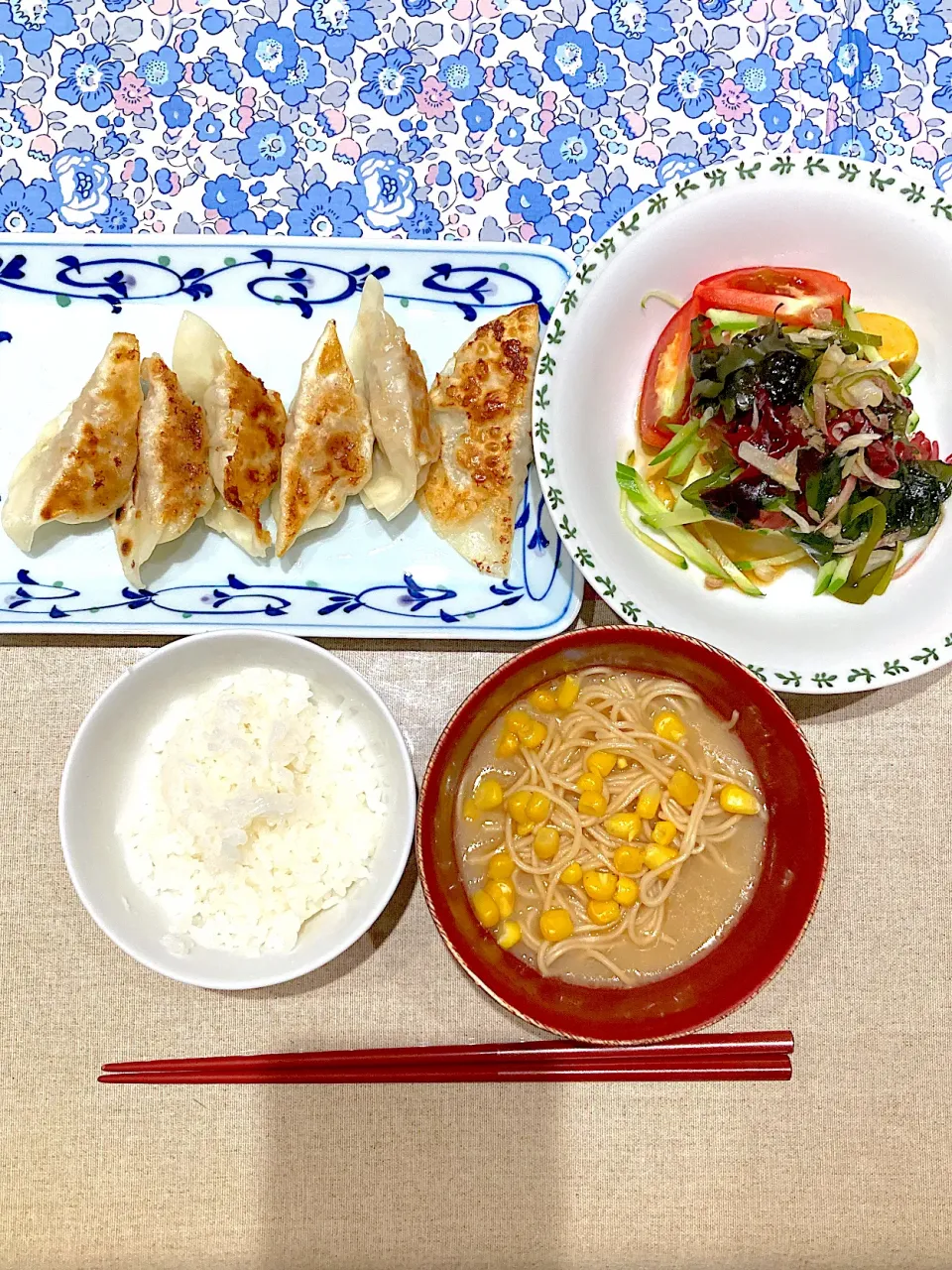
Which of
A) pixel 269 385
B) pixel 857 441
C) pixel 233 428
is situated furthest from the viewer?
pixel 269 385

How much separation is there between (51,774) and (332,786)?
75 centimetres

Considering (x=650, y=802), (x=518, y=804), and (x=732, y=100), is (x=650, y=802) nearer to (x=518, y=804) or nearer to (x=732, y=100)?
(x=518, y=804)

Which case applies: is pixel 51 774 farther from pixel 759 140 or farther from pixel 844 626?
pixel 759 140

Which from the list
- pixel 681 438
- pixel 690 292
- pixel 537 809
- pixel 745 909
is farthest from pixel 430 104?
pixel 745 909

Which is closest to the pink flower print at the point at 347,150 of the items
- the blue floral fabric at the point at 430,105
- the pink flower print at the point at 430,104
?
the blue floral fabric at the point at 430,105

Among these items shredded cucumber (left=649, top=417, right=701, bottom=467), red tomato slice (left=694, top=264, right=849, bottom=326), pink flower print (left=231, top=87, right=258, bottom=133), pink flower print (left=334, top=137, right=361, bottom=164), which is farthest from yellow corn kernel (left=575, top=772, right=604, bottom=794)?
pink flower print (left=231, top=87, right=258, bottom=133)

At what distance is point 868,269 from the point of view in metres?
2.13

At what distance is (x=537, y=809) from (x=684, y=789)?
0.33 m

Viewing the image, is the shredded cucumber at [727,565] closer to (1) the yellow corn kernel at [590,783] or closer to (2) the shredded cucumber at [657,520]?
(2) the shredded cucumber at [657,520]

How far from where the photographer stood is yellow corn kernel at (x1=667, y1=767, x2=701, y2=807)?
2.08m

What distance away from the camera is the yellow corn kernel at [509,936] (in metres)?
2.04

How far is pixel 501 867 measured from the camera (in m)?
2.07

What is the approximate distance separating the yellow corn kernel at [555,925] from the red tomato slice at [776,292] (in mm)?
1421

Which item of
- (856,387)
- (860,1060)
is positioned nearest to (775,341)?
(856,387)
